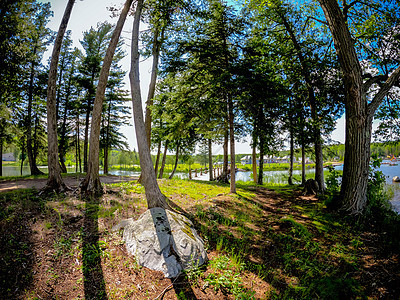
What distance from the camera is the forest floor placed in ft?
8.35

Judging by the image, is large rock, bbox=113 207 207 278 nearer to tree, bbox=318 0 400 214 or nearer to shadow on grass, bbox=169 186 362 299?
shadow on grass, bbox=169 186 362 299

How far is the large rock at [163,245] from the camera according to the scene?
3080 mm

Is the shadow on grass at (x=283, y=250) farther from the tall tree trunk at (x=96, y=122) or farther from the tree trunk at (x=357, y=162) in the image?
the tall tree trunk at (x=96, y=122)

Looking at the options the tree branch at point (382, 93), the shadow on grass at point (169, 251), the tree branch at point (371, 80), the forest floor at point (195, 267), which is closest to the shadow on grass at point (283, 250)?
the forest floor at point (195, 267)

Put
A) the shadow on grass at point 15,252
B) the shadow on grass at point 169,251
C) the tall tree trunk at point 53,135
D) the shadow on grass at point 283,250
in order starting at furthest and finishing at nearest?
the tall tree trunk at point 53,135, the shadow on grass at point 283,250, the shadow on grass at point 169,251, the shadow on grass at point 15,252

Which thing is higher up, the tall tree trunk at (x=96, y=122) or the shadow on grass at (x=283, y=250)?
the tall tree trunk at (x=96, y=122)

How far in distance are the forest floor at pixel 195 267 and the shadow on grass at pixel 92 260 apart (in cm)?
1

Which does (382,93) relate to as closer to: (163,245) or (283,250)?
(283,250)

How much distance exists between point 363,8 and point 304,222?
24.8ft

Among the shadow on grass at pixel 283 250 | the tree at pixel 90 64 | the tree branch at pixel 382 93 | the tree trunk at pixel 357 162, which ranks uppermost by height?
the tree at pixel 90 64

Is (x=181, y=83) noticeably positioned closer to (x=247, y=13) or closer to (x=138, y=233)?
(x=247, y=13)

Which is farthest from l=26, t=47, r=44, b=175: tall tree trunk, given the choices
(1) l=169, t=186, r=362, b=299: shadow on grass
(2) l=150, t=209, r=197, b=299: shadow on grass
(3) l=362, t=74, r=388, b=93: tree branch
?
(3) l=362, t=74, r=388, b=93: tree branch

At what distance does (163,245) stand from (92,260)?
1.15 m

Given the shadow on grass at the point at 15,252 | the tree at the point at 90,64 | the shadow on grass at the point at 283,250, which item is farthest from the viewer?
the tree at the point at 90,64
